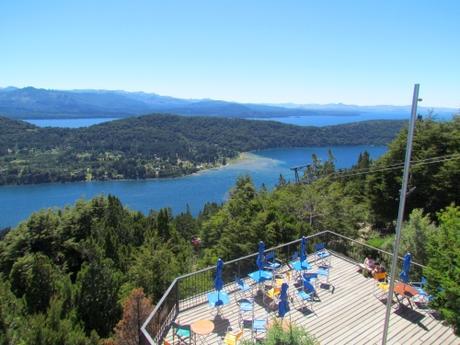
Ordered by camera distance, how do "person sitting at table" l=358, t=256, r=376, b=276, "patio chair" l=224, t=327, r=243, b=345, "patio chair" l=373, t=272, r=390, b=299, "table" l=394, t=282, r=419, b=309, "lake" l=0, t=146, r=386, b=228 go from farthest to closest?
"lake" l=0, t=146, r=386, b=228 → "person sitting at table" l=358, t=256, r=376, b=276 → "patio chair" l=373, t=272, r=390, b=299 → "table" l=394, t=282, r=419, b=309 → "patio chair" l=224, t=327, r=243, b=345

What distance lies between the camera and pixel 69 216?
109 ft

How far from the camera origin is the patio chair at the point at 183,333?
7.49m

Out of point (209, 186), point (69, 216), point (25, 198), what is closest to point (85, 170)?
point (25, 198)

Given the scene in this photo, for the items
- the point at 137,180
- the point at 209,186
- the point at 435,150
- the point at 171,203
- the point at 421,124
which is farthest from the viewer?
the point at 137,180

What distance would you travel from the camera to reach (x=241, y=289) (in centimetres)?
987

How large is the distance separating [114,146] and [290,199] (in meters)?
182

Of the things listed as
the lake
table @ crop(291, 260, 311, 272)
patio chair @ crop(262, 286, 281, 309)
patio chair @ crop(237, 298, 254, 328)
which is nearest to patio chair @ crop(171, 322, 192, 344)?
patio chair @ crop(237, 298, 254, 328)

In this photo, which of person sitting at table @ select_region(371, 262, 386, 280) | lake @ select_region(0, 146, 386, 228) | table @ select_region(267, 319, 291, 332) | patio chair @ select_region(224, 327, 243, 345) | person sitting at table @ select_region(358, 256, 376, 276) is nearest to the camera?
table @ select_region(267, 319, 291, 332)

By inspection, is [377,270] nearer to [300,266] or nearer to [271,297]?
[300,266]

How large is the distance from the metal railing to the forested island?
1423 mm

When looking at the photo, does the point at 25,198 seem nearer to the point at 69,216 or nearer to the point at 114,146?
the point at 114,146

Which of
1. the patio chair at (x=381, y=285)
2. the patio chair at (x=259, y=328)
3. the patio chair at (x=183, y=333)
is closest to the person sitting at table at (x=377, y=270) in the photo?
the patio chair at (x=381, y=285)

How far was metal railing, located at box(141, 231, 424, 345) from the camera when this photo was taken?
7.80 meters

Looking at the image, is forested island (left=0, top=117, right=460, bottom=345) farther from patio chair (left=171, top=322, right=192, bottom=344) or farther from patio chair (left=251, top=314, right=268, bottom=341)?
patio chair (left=171, top=322, right=192, bottom=344)
